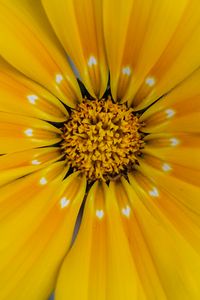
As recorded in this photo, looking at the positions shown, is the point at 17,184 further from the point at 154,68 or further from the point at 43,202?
the point at 154,68

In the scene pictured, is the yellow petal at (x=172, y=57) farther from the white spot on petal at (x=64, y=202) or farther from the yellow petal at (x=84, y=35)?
the white spot on petal at (x=64, y=202)

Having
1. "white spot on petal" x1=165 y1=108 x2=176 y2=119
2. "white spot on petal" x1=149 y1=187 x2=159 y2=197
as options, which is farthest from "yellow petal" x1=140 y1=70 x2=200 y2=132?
"white spot on petal" x1=149 y1=187 x2=159 y2=197

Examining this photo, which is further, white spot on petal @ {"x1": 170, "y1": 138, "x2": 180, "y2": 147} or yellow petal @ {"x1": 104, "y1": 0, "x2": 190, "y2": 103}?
white spot on petal @ {"x1": 170, "y1": 138, "x2": 180, "y2": 147}

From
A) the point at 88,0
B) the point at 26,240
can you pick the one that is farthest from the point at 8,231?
the point at 88,0

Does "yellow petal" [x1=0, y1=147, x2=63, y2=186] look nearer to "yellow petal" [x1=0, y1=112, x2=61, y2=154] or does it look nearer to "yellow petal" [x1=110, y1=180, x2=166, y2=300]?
"yellow petal" [x1=0, y1=112, x2=61, y2=154]

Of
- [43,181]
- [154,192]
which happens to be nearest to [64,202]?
[43,181]

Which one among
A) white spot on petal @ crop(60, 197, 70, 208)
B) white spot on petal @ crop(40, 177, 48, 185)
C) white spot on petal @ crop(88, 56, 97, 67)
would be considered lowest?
white spot on petal @ crop(60, 197, 70, 208)

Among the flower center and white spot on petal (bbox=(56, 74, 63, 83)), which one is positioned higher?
white spot on petal (bbox=(56, 74, 63, 83))
